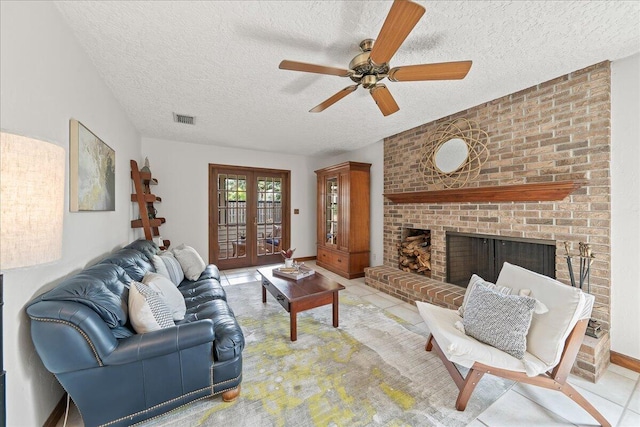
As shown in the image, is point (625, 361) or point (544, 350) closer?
point (544, 350)

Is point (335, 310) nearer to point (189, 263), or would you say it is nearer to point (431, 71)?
point (189, 263)

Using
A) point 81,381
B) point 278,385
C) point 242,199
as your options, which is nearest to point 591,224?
→ point 278,385

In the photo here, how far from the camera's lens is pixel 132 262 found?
7.00 feet

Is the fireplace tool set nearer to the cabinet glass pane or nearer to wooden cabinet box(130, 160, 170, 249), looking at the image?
the cabinet glass pane

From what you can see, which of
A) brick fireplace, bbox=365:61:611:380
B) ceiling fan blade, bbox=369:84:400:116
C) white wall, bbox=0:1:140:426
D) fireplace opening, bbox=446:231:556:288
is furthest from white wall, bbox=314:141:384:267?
white wall, bbox=0:1:140:426

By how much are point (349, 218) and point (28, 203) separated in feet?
12.7

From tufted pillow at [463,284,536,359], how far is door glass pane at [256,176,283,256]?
164 inches

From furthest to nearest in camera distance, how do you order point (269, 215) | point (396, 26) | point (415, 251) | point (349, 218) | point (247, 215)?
point (269, 215) < point (247, 215) < point (349, 218) < point (415, 251) < point (396, 26)

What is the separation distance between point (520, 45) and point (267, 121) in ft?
8.71

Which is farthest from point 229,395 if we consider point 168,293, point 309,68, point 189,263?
point 309,68

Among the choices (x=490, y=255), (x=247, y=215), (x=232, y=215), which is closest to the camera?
(x=490, y=255)

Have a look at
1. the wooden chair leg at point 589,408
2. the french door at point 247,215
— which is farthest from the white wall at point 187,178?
the wooden chair leg at point 589,408

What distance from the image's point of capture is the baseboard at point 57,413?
4.54 feet

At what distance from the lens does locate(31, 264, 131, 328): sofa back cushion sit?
128cm
